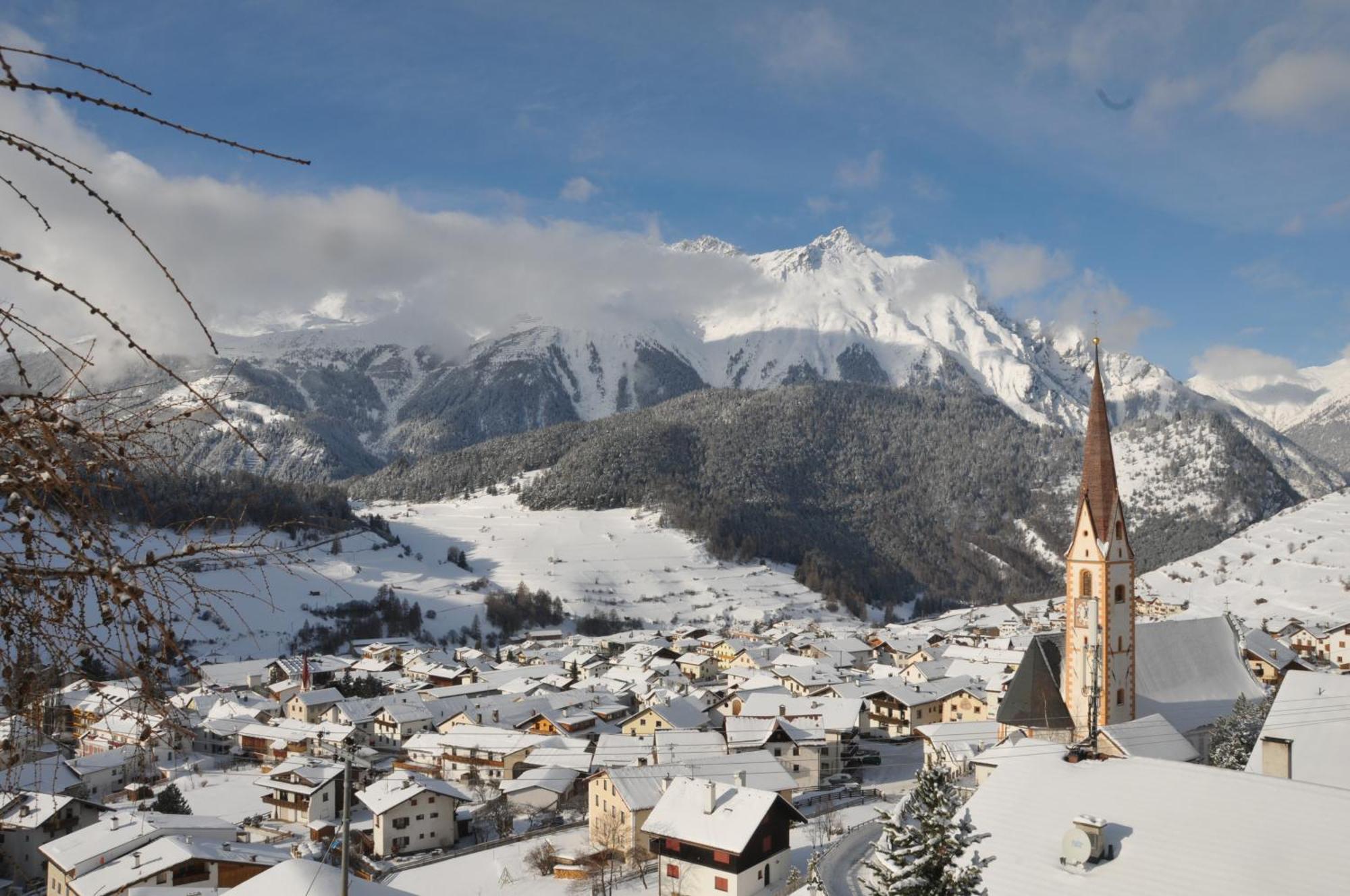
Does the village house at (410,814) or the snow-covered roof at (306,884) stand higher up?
the snow-covered roof at (306,884)

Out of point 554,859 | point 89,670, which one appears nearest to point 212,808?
point 554,859

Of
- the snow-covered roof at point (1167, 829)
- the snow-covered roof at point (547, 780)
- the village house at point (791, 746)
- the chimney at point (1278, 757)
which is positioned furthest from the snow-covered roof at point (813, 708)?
the snow-covered roof at point (1167, 829)

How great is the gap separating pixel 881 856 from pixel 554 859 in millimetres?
20052

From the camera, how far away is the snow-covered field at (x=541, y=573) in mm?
108938

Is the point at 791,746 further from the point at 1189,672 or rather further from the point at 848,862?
the point at 1189,672

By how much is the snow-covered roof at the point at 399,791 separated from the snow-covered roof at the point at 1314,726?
2736 centimetres

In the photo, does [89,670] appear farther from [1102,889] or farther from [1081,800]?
[1081,800]

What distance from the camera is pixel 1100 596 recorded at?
32.9 metres

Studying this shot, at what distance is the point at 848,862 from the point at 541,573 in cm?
11071

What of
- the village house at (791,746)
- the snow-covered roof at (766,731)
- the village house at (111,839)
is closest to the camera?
the village house at (111,839)

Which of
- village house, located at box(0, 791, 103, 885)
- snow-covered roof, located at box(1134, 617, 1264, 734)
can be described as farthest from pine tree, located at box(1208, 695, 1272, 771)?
village house, located at box(0, 791, 103, 885)

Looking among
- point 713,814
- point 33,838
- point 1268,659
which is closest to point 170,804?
point 33,838

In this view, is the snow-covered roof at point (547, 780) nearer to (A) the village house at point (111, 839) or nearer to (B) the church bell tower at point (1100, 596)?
(A) the village house at point (111, 839)

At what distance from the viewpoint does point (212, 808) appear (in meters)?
40.4
